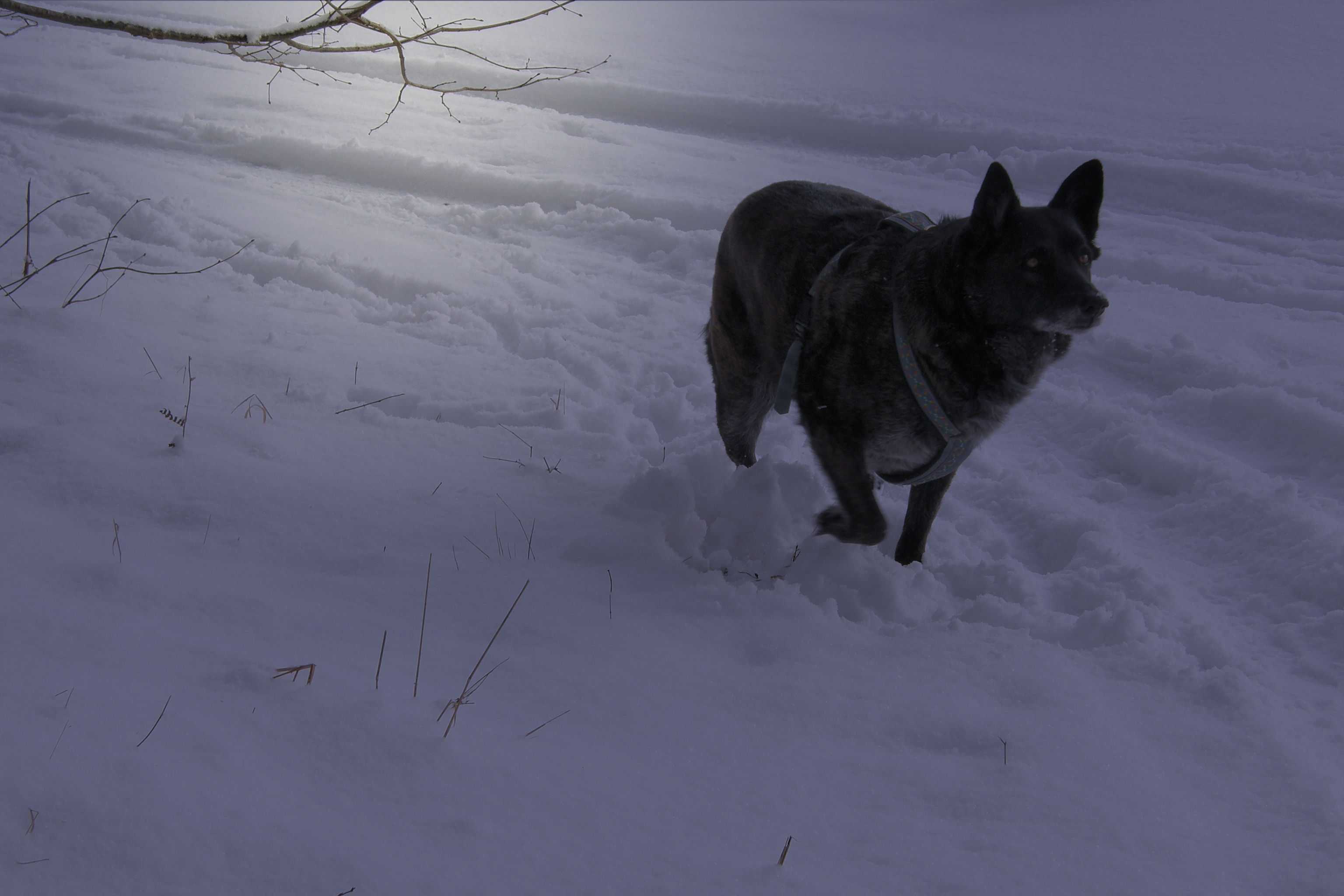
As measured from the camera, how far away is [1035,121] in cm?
964

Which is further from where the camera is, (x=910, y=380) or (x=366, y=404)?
(x=366, y=404)

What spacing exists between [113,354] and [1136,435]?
4.20 m

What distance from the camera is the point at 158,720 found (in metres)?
1.71

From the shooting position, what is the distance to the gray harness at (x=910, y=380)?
276cm

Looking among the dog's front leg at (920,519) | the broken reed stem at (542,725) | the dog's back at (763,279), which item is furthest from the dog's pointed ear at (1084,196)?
the broken reed stem at (542,725)

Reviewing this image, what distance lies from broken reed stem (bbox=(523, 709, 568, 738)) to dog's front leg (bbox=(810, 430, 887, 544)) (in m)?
1.27

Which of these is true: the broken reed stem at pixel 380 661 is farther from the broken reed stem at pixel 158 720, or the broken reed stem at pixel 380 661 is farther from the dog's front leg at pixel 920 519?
the dog's front leg at pixel 920 519

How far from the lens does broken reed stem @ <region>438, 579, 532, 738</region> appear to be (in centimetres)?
189

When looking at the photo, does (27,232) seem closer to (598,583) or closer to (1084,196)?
(598,583)

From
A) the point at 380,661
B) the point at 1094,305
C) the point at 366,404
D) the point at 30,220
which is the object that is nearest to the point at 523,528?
the point at 380,661

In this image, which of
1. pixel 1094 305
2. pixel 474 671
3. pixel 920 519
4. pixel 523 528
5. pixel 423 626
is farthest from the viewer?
pixel 920 519

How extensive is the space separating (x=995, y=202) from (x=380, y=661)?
6.95 ft

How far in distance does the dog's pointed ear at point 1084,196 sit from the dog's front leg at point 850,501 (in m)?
1.02

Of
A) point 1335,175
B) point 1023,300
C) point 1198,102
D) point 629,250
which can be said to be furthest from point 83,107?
point 1198,102
